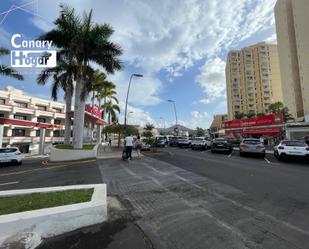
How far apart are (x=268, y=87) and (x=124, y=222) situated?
104m

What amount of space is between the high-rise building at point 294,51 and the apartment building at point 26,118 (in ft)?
226

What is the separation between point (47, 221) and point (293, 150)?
15993 millimetres

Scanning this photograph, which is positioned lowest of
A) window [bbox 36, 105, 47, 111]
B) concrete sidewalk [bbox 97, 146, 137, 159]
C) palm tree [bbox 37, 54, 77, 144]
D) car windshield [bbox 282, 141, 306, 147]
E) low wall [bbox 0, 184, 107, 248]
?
low wall [bbox 0, 184, 107, 248]

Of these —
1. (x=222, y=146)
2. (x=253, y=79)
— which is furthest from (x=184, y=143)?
(x=253, y=79)

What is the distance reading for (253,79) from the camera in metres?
95.6

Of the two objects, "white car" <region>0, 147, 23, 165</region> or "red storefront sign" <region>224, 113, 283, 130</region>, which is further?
"red storefront sign" <region>224, 113, 283, 130</region>

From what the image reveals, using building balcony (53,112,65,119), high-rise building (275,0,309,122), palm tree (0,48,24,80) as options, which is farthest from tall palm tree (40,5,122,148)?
high-rise building (275,0,309,122)

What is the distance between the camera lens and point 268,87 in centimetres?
9206

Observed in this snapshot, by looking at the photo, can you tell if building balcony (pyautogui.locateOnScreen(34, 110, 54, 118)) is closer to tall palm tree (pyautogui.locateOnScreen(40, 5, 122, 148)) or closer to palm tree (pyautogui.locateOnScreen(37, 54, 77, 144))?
palm tree (pyautogui.locateOnScreen(37, 54, 77, 144))

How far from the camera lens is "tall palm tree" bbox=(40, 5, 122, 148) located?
1680 cm

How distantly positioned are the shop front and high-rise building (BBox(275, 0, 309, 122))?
26.2 m

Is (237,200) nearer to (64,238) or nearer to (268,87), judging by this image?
(64,238)

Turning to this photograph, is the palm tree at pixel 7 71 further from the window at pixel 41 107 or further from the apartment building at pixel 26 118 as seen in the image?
the window at pixel 41 107

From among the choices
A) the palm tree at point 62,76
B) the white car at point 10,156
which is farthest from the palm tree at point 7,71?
the white car at point 10,156
